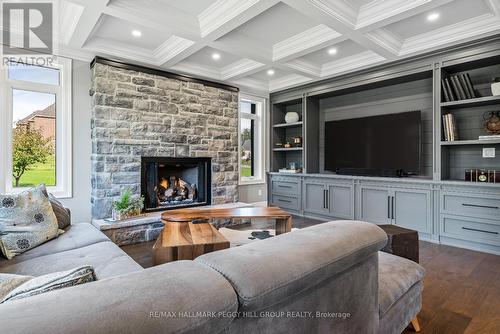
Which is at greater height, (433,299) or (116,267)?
(116,267)

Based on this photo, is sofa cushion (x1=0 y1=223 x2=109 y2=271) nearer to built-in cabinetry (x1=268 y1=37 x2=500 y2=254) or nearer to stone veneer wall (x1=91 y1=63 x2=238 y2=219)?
stone veneer wall (x1=91 y1=63 x2=238 y2=219)

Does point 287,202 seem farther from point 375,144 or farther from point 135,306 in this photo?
point 135,306

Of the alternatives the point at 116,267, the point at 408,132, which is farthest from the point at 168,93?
the point at 408,132

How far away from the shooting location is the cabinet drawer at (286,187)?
17.7ft

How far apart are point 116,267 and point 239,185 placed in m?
3.91

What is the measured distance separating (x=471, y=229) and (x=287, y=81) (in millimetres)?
3601

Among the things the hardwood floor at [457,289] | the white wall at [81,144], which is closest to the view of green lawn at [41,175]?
the white wall at [81,144]

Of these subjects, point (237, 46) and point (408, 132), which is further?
point (408, 132)

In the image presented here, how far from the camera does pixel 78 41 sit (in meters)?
3.39

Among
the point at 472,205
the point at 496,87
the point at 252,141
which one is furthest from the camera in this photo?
the point at 252,141

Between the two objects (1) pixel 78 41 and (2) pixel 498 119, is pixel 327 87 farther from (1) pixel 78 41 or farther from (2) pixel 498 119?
(1) pixel 78 41

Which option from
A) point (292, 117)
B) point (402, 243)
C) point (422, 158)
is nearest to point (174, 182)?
point (292, 117)

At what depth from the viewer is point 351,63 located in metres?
4.27

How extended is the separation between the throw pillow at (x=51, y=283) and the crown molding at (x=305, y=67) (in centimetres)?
400
